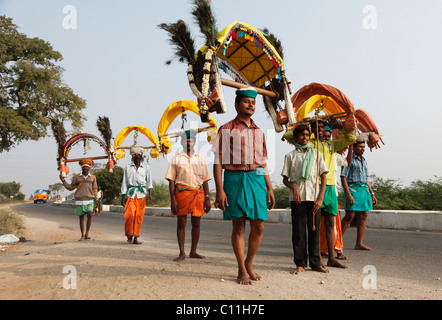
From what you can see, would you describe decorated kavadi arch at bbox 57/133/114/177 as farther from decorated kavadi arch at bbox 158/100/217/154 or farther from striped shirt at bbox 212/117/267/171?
striped shirt at bbox 212/117/267/171

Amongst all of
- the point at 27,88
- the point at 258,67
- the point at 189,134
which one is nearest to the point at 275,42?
the point at 258,67

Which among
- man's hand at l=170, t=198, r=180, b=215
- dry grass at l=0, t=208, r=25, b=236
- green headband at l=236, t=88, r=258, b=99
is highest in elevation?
green headband at l=236, t=88, r=258, b=99

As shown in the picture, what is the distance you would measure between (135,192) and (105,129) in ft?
31.9

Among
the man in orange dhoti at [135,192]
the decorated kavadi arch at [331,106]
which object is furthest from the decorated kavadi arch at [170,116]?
the decorated kavadi arch at [331,106]

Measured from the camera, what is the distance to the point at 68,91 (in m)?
22.0

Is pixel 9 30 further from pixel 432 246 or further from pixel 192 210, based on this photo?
pixel 432 246

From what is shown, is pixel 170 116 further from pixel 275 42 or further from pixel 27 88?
pixel 27 88

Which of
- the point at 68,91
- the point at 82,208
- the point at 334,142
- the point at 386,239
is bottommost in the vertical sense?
the point at 386,239

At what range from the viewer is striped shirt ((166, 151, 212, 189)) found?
5457mm

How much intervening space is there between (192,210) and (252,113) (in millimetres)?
2068

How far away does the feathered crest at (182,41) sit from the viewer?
608 cm

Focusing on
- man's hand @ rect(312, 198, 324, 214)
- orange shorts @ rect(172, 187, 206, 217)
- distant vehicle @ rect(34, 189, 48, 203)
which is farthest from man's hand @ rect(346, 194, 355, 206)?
distant vehicle @ rect(34, 189, 48, 203)
